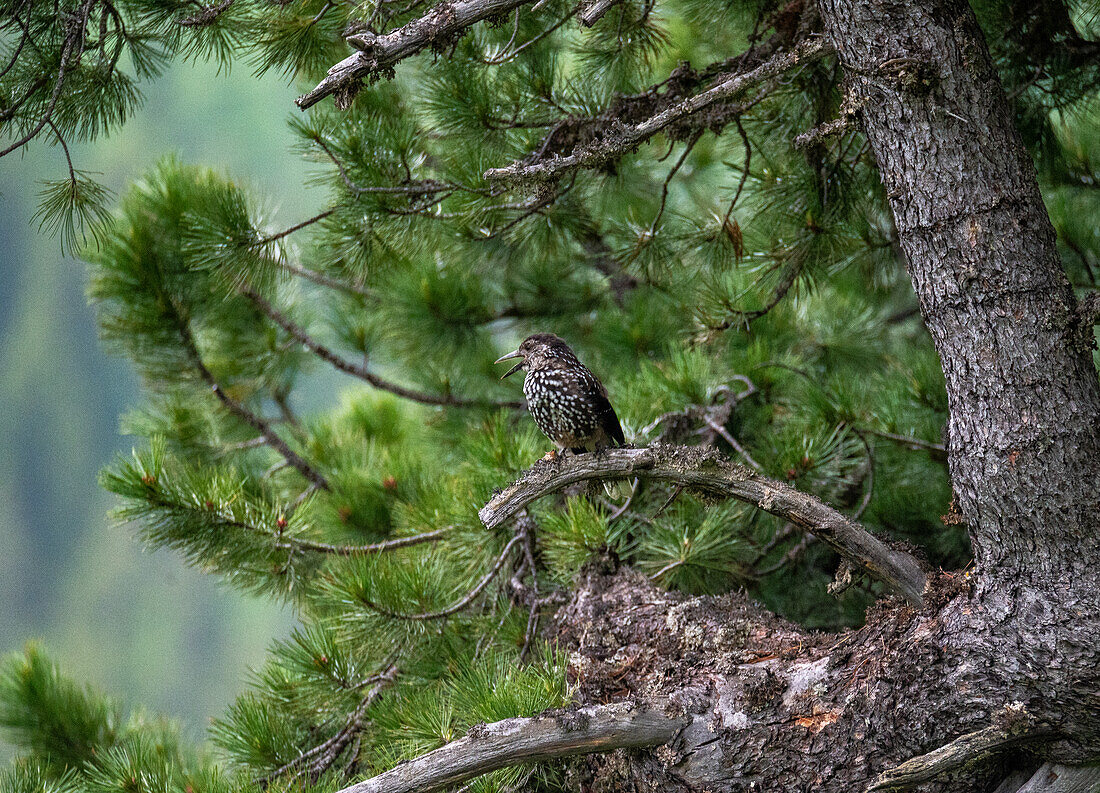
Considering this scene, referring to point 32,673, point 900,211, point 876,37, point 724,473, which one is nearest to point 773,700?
point 724,473

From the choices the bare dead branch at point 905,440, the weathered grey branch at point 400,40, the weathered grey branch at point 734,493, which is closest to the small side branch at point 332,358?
the bare dead branch at point 905,440

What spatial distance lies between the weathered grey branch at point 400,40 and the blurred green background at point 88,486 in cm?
598

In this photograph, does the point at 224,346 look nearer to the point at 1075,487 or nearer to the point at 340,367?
the point at 340,367

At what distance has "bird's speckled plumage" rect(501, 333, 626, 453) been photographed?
2.22 meters

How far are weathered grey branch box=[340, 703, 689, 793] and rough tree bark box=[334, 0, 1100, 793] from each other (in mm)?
39

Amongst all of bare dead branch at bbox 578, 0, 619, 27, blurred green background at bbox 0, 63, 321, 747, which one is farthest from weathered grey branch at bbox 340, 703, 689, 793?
blurred green background at bbox 0, 63, 321, 747

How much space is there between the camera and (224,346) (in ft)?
11.4

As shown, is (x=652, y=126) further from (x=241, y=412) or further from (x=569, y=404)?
(x=241, y=412)

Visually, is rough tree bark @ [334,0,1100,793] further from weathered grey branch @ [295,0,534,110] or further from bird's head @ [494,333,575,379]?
bird's head @ [494,333,575,379]

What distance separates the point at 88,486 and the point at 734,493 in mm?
7877

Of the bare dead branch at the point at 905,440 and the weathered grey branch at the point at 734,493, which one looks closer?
the weathered grey branch at the point at 734,493

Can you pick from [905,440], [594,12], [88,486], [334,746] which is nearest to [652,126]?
[594,12]

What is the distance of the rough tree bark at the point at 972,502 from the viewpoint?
1.48 meters

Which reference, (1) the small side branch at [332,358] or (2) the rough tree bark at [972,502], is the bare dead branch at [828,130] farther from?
(1) the small side branch at [332,358]
